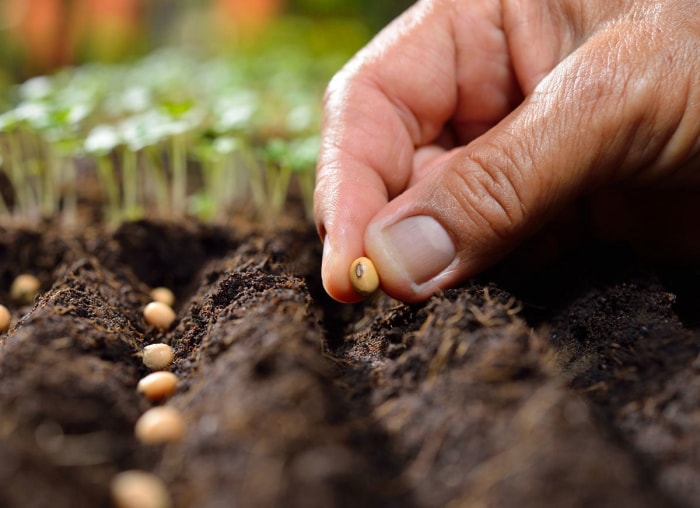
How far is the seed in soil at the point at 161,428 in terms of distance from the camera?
890 millimetres

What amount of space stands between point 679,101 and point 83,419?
117 centimetres

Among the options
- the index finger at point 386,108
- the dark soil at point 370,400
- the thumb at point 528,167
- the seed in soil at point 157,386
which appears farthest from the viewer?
the index finger at point 386,108

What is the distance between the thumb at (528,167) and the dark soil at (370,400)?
3.4 inches

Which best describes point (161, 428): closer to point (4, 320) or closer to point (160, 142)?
A: point (4, 320)

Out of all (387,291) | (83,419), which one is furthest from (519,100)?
(83,419)

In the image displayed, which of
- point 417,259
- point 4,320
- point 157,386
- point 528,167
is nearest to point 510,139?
point 528,167

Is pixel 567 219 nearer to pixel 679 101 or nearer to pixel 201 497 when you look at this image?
pixel 679 101

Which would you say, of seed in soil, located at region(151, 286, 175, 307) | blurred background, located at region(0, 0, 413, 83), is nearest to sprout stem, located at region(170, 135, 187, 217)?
seed in soil, located at region(151, 286, 175, 307)

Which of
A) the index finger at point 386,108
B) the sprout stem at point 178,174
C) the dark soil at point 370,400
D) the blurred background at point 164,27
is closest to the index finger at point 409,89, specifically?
the index finger at point 386,108

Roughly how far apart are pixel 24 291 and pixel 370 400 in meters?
1.05

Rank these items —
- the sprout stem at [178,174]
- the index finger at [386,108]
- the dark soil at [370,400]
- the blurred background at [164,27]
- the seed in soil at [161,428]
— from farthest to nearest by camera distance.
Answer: the blurred background at [164,27] → the sprout stem at [178,174] → the index finger at [386,108] → the seed in soil at [161,428] → the dark soil at [370,400]

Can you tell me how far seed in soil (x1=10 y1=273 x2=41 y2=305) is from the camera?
161 centimetres

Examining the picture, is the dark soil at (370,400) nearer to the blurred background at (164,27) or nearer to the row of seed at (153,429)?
the row of seed at (153,429)

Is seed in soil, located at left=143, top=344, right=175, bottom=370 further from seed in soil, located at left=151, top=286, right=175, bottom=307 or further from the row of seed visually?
seed in soil, located at left=151, top=286, right=175, bottom=307
